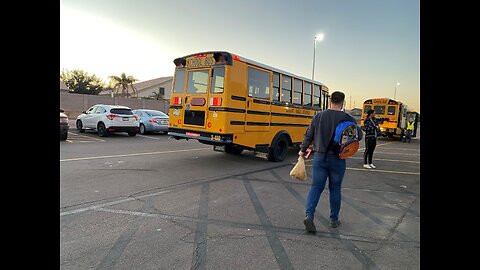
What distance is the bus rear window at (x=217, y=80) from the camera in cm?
809

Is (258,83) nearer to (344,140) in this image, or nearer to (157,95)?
(344,140)

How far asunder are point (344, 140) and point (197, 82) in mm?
5613

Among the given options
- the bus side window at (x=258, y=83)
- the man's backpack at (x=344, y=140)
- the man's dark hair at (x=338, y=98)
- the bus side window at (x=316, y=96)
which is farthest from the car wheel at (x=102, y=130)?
the man's backpack at (x=344, y=140)

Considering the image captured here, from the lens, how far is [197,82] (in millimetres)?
8789

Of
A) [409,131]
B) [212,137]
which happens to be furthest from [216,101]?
[409,131]

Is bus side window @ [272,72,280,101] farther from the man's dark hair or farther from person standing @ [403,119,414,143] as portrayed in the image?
person standing @ [403,119,414,143]

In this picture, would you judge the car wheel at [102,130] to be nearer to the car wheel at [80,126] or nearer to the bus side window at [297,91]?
the car wheel at [80,126]

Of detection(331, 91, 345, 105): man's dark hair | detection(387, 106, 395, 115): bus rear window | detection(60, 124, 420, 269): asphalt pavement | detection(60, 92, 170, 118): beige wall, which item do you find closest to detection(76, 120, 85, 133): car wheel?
detection(60, 124, 420, 269): asphalt pavement

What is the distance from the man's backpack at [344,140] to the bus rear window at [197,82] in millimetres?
5086

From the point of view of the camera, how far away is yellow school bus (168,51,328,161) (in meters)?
8.05

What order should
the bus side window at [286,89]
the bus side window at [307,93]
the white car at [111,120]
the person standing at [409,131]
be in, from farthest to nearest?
the person standing at [409,131] < the white car at [111,120] < the bus side window at [307,93] < the bus side window at [286,89]

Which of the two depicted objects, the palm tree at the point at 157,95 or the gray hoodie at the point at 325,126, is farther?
the palm tree at the point at 157,95
